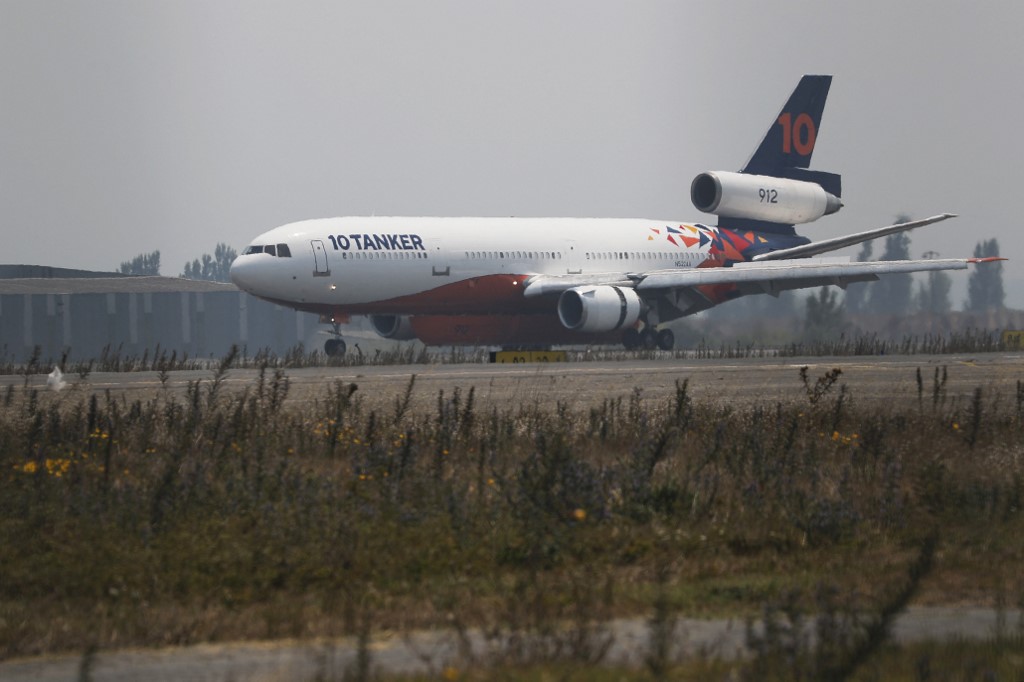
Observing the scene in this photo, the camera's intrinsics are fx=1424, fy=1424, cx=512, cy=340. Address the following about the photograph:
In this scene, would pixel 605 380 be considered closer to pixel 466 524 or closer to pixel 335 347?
pixel 466 524

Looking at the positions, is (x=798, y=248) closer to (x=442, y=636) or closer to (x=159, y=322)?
(x=159, y=322)

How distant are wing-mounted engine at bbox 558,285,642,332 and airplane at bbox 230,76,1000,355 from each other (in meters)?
0.05

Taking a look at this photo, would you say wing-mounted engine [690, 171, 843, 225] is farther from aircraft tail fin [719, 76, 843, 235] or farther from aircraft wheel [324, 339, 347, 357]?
aircraft wheel [324, 339, 347, 357]

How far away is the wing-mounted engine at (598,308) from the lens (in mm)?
43531

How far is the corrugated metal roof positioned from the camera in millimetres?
67688

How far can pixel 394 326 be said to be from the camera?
147 feet

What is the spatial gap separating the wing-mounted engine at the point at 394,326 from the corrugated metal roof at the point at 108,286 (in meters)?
24.0

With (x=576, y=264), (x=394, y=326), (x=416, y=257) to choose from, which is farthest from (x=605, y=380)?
(x=576, y=264)

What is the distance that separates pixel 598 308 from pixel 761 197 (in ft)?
33.4

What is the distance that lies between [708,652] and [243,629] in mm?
Answer: 2758

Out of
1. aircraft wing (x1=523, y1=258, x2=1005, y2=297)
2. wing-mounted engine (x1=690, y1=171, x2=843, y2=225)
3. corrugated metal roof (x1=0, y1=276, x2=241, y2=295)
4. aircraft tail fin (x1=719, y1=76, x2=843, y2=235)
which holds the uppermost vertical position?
aircraft tail fin (x1=719, y1=76, x2=843, y2=235)

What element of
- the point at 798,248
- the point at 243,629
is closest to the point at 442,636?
the point at 243,629

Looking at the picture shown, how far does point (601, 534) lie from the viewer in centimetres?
1079

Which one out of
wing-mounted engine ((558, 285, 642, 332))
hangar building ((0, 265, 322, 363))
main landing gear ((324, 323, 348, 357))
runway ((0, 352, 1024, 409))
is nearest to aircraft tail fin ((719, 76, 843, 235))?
wing-mounted engine ((558, 285, 642, 332))
